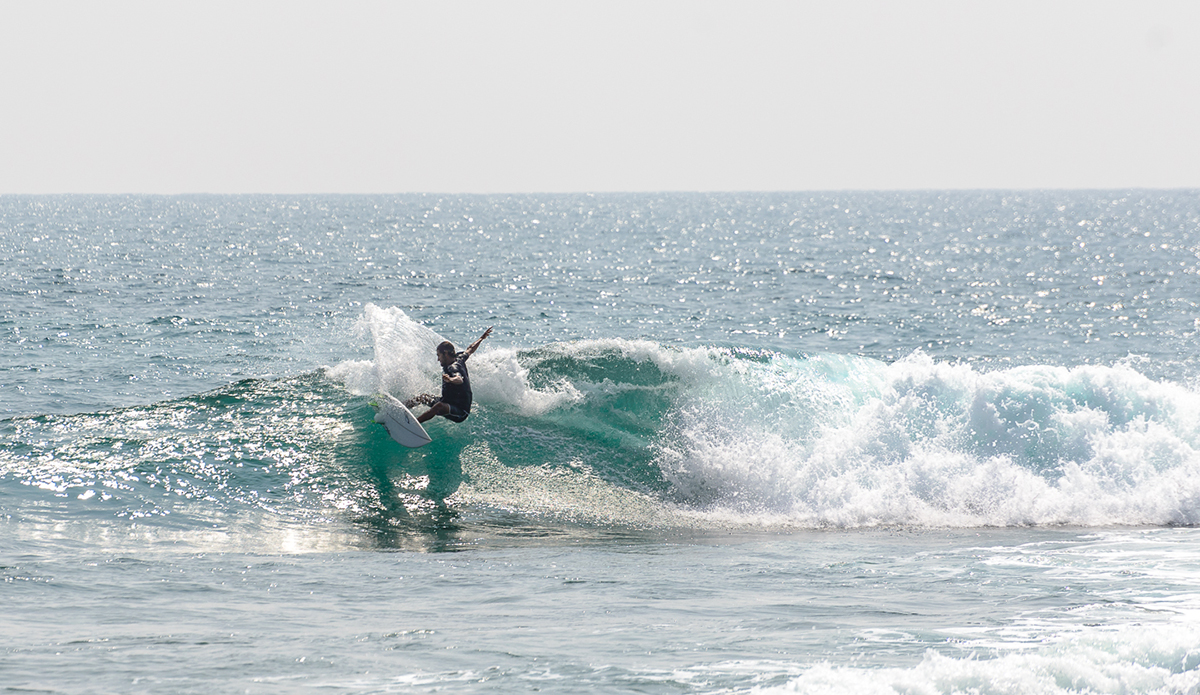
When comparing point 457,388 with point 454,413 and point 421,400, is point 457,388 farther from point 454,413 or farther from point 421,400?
point 421,400

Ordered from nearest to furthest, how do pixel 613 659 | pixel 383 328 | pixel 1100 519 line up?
pixel 613 659
pixel 1100 519
pixel 383 328

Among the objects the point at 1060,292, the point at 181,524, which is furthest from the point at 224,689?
the point at 1060,292

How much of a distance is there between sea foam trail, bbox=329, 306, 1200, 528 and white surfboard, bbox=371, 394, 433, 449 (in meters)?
0.73

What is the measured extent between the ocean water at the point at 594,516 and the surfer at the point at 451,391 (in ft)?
2.12

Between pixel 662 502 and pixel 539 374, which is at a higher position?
pixel 539 374

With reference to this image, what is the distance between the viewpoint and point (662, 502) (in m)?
14.4

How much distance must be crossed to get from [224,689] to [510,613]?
265 cm

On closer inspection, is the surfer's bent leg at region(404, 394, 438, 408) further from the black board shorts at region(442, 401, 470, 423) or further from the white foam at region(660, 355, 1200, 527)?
the white foam at region(660, 355, 1200, 527)

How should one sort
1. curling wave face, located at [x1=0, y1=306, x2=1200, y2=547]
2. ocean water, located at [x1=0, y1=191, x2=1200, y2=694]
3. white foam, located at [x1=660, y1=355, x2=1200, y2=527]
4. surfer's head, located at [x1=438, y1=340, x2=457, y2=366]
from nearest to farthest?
ocean water, located at [x1=0, y1=191, x2=1200, y2=694], curling wave face, located at [x1=0, y1=306, x2=1200, y2=547], white foam, located at [x1=660, y1=355, x2=1200, y2=527], surfer's head, located at [x1=438, y1=340, x2=457, y2=366]

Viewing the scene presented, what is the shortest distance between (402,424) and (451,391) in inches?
33.9

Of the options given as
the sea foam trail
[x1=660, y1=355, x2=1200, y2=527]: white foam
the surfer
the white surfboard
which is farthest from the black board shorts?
[x1=660, y1=355, x2=1200, y2=527]: white foam

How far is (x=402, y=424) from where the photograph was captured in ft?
49.8

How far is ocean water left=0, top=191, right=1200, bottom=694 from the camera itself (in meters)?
7.74

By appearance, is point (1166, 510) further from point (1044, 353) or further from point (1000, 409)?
point (1044, 353)
